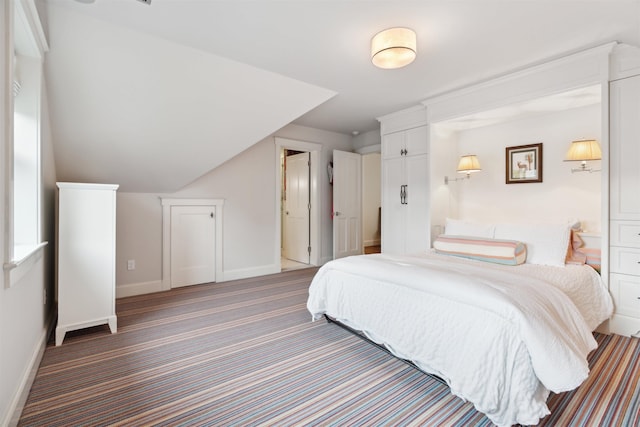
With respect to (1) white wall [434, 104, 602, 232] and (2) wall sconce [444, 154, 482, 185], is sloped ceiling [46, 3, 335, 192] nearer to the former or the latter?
(2) wall sconce [444, 154, 482, 185]

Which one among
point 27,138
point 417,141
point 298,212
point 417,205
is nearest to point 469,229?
point 417,205

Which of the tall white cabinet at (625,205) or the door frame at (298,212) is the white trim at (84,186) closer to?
the door frame at (298,212)

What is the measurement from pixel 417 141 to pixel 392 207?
0.93m

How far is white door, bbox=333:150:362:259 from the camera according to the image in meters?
5.22

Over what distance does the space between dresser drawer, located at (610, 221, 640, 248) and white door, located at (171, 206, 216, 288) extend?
165 inches

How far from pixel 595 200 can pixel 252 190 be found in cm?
396

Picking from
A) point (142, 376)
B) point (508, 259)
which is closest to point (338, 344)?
point (142, 376)

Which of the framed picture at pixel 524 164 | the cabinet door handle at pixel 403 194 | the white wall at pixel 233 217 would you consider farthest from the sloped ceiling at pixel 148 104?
the framed picture at pixel 524 164

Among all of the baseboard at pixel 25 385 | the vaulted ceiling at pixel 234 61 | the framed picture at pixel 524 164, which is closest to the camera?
the baseboard at pixel 25 385

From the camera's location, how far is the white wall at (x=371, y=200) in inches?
285

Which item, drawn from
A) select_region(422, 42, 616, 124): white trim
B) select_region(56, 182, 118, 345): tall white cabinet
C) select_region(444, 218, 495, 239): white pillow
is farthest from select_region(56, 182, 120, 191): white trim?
select_region(422, 42, 616, 124): white trim

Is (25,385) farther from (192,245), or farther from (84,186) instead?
(192,245)

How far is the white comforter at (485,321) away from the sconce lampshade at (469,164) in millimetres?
1467

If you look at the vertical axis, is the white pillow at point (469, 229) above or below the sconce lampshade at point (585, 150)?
below
